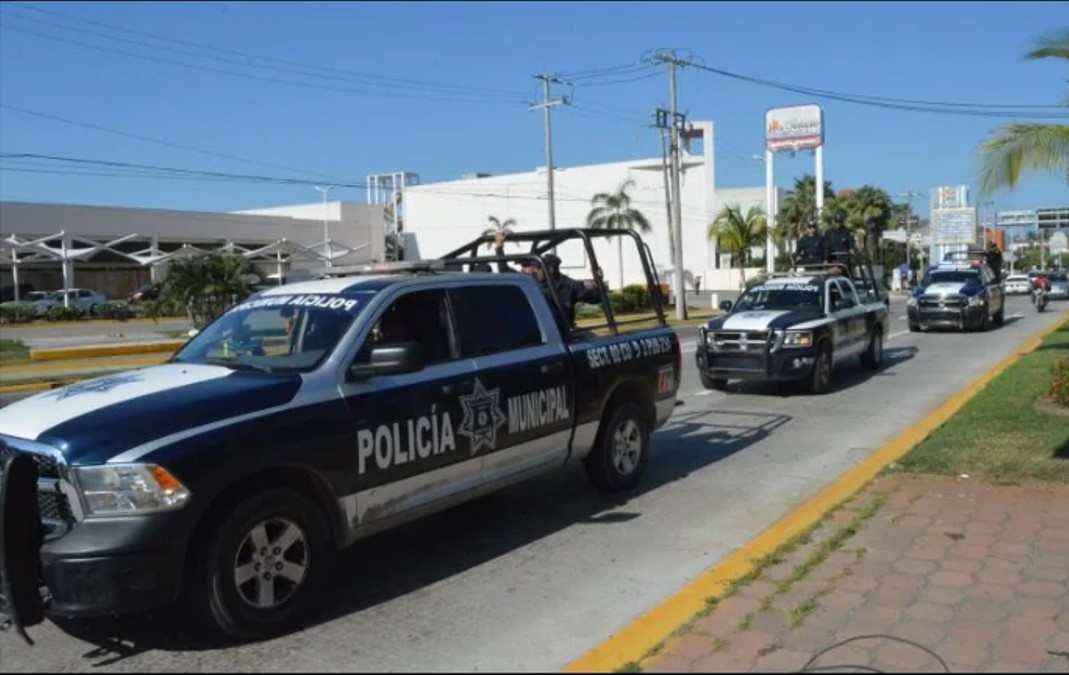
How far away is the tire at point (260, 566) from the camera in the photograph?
4453 mm

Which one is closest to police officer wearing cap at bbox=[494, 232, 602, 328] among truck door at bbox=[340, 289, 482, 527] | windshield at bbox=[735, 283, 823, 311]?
truck door at bbox=[340, 289, 482, 527]

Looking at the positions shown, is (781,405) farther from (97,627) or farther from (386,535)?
(97,627)

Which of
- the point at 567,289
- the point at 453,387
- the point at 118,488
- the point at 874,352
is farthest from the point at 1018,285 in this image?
the point at 118,488

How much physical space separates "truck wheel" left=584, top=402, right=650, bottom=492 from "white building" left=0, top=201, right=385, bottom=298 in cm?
4318

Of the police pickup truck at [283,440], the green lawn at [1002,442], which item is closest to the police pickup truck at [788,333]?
the green lawn at [1002,442]

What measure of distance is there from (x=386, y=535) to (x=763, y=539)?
8.19 feet

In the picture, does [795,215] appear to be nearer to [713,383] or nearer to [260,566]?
[713,383]

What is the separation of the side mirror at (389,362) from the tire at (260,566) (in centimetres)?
74

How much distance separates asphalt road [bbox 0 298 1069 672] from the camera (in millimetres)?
4504

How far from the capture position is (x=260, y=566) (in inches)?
182

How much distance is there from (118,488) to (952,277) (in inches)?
969

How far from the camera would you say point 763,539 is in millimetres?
6090

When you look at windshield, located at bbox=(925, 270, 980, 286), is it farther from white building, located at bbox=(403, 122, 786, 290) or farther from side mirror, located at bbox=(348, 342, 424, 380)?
white building, located at bbox=(403, 122, 786, 290)

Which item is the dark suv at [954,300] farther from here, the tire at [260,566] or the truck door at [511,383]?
the tire at [260,566]
